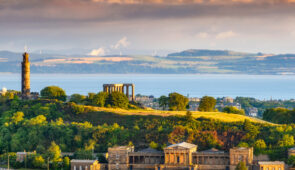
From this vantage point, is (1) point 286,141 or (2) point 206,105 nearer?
(1) point 286,141

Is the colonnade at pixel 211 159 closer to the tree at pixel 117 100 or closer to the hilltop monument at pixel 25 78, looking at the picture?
the tree at pixel 117 100

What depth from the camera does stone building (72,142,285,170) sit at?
79.8 metres

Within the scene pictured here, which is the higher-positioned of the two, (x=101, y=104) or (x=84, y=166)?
(x=101, y=104)

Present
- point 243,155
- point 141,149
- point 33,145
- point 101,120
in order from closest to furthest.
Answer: point 243,155, point 141,149, point 33,145, point 101,120

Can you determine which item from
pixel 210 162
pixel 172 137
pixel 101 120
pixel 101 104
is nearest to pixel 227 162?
pixel 210 162

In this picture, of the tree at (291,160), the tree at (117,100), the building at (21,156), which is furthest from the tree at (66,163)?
the tree at (117,100)

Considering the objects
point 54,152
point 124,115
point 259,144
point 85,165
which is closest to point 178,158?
point 85,165

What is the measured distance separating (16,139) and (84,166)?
2011 cm

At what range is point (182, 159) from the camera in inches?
3194

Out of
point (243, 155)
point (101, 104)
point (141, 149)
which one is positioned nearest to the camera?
point (243, 155)

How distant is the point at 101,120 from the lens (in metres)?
103

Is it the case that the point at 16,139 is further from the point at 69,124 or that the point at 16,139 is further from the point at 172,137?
the point at 172,137

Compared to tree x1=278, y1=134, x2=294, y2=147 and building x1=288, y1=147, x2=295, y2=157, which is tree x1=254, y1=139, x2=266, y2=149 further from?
building x1=288, y1=147, x2=295, y2=157

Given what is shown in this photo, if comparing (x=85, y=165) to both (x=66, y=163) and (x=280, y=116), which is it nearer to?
(x=66, y=163)
